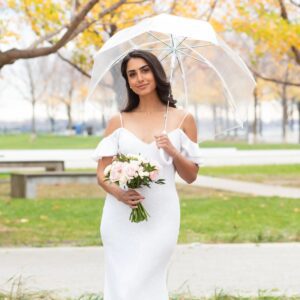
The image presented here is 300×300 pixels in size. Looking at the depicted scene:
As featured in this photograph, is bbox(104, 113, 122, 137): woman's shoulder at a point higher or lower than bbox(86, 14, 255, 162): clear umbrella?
lower

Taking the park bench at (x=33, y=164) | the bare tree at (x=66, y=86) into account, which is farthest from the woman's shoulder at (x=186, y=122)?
the bare tree at (x=66, y=86)

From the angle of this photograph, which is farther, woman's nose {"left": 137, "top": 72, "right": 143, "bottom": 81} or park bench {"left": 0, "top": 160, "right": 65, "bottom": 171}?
park bench {"left": 0, "top": 160, "right": 65, "bottom": 171}

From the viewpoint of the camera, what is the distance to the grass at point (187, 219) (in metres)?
9.67

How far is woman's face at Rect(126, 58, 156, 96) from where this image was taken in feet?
14.3

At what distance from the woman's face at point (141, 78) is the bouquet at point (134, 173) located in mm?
408

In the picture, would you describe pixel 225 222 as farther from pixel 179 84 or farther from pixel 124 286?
pixel 124 286

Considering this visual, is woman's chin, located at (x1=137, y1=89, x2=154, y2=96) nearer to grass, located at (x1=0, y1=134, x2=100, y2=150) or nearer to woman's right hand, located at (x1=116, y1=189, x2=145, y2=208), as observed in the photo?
woman's right hand, located at (x1=116, y1=189, x2=145, y2=208)

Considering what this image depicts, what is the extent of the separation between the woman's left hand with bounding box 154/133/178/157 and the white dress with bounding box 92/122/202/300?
8cm

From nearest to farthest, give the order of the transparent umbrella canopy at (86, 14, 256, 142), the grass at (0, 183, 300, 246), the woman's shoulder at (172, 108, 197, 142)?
the woman's shoulder at (172, 108, 197, 142) < the transparent umbrella canopy at (86, 14, 256, 142) < the grass at (0, 183, 300, 246)

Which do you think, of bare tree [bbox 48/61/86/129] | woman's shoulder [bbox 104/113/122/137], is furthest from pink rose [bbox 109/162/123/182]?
bare tree [bbox 48/61/86/129]

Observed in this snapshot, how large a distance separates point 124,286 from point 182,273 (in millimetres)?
2983

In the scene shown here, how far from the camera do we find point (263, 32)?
52.6ft

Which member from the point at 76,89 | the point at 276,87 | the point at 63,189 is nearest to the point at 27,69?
the point at 76,89

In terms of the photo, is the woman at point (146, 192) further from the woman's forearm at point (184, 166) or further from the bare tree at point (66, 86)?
the bare tree at point (66, 86)
